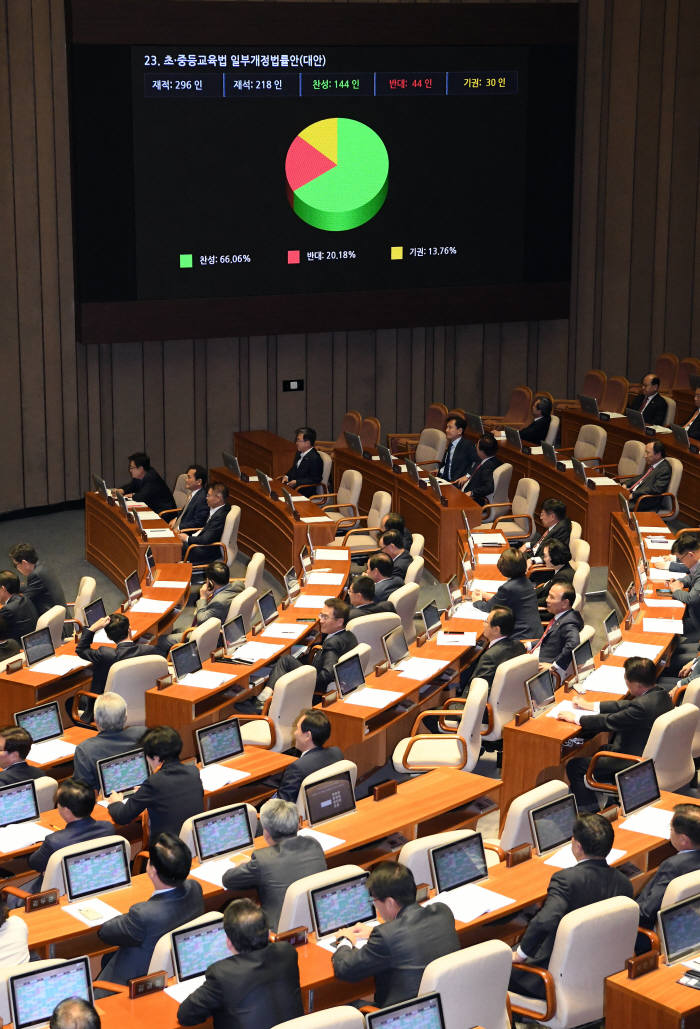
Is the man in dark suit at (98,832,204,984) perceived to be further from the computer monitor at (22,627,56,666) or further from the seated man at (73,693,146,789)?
the computer monitor at (22,627,56,666)

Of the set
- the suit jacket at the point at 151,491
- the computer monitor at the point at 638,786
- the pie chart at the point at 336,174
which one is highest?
the pie chart at the point at 336,174

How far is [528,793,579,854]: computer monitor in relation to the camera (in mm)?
6398

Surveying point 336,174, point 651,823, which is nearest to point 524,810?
point 651,823

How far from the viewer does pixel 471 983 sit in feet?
16.8

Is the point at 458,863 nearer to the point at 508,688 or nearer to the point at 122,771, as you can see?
the point at 122,771

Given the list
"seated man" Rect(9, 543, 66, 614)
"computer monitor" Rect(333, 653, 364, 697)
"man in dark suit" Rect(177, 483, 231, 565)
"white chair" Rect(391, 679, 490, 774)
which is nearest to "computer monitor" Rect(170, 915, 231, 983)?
"white chair" Rect(391, 679, 490, 774)

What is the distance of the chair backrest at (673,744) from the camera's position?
24.0 feet

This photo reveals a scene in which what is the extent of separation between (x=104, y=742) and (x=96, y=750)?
59 mm

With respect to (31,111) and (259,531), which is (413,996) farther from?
(31,111)

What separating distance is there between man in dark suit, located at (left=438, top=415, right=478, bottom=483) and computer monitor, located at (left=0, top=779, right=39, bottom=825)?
7.29 metres

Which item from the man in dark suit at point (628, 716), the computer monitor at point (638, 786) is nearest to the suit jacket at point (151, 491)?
the man in dark suit at point (628, 716)

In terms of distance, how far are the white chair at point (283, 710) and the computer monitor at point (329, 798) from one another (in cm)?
148

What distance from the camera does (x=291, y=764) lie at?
7.26m

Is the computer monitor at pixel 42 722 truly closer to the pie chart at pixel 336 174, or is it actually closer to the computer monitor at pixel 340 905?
the computer monitor at pixel 340 905
